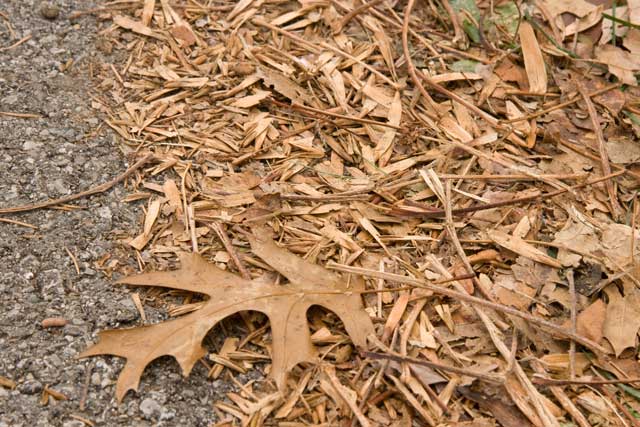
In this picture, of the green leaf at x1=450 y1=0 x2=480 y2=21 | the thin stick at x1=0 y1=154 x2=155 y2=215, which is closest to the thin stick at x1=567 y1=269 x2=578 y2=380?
the green leaf at x1=450 y1=0 x2=480 y2=21

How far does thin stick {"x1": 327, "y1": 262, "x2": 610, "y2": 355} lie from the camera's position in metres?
1.73

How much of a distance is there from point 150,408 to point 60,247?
522mm

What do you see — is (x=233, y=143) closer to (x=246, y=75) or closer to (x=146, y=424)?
(x=246, y=75)

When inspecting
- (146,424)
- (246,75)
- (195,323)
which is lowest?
(146,424)

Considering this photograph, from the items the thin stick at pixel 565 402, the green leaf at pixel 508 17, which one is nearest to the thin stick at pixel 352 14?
the green leaf at pixel 508 17

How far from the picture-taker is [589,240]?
1.93 meters

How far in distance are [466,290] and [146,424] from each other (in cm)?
83

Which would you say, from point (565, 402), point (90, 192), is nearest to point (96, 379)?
point (90, 192)

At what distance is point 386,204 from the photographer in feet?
6.53

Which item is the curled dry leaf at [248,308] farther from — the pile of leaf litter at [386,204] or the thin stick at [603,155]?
the thin stick at [603,155]

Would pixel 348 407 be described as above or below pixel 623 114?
below

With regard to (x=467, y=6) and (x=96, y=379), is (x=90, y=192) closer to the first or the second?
(x=96, y=379)

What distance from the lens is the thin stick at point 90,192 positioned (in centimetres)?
192

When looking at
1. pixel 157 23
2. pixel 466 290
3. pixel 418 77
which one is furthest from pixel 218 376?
pixel 157 23
